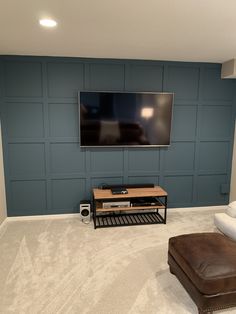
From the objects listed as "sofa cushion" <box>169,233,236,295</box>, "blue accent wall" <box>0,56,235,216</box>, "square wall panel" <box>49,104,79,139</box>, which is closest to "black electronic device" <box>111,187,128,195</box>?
"blue accent wall" <box>0,56,235,216</box>

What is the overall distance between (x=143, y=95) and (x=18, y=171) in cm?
223

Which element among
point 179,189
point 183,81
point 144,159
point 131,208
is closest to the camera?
point 131,208

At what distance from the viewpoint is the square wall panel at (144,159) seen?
395 centimetres

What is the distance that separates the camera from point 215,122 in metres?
4.08

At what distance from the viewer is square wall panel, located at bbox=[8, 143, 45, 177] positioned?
12.0 ft

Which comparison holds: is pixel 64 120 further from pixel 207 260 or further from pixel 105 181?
pixel 207 260

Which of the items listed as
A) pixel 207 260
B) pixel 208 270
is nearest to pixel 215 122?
pixel 207 260

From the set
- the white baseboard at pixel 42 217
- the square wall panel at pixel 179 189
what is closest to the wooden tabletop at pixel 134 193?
the square wall panel at pixel 179 189

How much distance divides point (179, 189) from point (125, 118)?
155 centimetres

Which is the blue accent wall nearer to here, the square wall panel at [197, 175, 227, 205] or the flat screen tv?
the square wall panel at [197, 175, 227, 205]

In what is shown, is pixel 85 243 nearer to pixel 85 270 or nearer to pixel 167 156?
pixel 85 270

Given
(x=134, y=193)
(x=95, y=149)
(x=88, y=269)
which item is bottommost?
(x=88, y=269)

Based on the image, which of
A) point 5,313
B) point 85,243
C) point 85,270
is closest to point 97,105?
point 85,243

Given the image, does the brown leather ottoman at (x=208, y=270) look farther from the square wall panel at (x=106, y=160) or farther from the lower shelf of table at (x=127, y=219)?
the square wall panel at (x=106, y=160)
